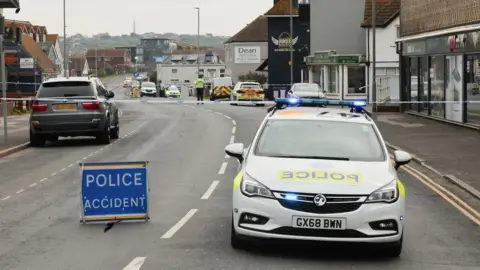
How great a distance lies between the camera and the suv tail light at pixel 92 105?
68.5 ft

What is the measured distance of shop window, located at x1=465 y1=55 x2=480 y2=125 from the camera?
24000 millimetres

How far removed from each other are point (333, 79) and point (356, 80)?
2.35 metres

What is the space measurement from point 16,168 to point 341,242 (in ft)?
36.0

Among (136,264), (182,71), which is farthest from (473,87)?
(182,71)

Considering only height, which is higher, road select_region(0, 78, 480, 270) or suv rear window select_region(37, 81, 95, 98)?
suv rear window select_region(37, 81, 95, 98)

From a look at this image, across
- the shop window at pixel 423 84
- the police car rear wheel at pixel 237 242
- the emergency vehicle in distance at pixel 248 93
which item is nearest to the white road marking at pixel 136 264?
the police car rear wheel at pixel 237 242

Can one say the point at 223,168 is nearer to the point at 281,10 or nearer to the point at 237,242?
the point at 237,242

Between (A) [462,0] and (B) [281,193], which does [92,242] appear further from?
(A) [462,0]

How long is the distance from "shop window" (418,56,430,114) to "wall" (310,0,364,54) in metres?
24.1

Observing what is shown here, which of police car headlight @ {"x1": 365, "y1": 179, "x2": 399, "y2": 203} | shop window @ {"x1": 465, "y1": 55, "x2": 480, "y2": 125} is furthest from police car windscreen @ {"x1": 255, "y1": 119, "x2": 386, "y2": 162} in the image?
shop window @ {"x1": 465, "y1": 55, "x2": 480, "y2": 125}

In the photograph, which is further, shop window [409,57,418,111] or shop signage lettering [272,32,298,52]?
shop signage lettering [272,32,298,52]

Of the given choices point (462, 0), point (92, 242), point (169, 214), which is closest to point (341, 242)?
point (92, 242)

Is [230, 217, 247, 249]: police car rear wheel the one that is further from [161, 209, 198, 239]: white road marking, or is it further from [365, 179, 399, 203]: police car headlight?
[365, 179, 399, 203]: police car headlight

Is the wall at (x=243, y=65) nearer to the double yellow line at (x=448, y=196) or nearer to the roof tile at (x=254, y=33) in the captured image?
the roof tile at (x=254, y=33)
